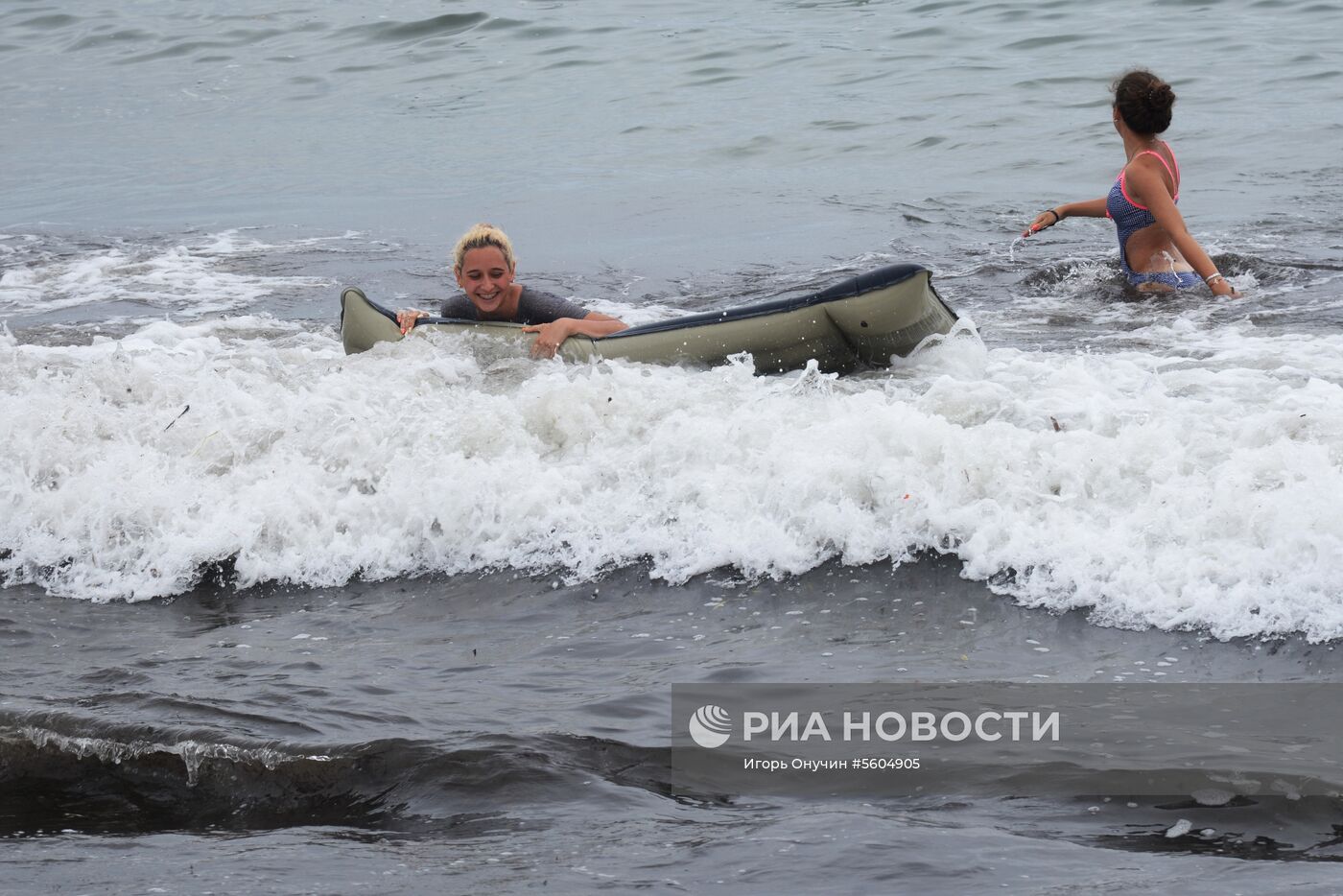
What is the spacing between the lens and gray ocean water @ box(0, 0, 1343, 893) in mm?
3152

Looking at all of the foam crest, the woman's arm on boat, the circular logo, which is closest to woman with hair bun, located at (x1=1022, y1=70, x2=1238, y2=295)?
the woman's arm on boat

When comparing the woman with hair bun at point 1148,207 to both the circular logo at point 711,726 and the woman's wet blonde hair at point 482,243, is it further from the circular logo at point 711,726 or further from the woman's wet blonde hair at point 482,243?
the circular logo at point 711,726

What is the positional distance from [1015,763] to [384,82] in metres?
15.9

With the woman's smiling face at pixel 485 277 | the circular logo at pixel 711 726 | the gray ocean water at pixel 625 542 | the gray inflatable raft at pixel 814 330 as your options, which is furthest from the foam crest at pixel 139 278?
the circular logo at pixel 711 726

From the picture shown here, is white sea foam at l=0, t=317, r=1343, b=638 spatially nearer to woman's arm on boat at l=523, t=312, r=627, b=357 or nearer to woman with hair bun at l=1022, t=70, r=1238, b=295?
woman's arm on boat at l=523, t=312, r=627, b=357

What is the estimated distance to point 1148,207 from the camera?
7.83 meters

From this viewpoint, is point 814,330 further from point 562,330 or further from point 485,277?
point 485,277

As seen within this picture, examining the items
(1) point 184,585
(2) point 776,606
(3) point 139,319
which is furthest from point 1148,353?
(3) point 139,319

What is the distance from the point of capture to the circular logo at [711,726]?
11.9 feet

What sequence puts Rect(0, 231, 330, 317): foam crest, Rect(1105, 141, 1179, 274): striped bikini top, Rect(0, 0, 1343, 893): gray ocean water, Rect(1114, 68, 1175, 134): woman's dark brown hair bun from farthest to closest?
Rect(0, 231, 330, 317): foam crest, Rect(1105, 141, 1179, 274): striped bikini top, Rect(1114, 68, 1175, 134): woman's dark brown hair bun, Rect(0, 0, 1343, 893): gray ocean water

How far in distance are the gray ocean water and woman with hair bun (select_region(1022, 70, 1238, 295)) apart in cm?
22

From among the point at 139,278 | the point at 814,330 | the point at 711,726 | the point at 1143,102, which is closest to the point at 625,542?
the point at 711,726

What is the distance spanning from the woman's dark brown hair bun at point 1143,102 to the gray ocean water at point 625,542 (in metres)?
0.94

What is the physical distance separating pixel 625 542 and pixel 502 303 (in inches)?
89.9
